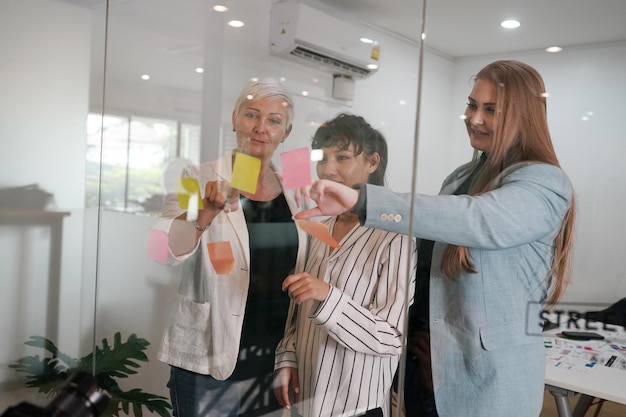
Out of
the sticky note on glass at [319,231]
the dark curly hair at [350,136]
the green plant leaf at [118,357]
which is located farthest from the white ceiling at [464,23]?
the green plant leaf at [118,357]

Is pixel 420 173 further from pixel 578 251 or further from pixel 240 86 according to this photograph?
pixel 240 86

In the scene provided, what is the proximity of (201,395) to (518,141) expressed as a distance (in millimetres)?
1055

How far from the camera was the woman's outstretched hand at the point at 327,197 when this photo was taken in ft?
4.25

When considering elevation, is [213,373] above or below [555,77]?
below

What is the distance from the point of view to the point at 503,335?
128 cm

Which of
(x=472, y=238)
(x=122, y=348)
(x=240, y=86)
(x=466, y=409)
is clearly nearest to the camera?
(x=472, y=238)

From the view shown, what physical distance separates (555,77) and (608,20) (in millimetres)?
198

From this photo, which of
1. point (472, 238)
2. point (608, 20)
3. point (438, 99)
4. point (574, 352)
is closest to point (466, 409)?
point (574, 352)

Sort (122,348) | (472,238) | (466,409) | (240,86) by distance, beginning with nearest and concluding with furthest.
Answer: (472,238) < (466,409) < (240,86) < (122,348)

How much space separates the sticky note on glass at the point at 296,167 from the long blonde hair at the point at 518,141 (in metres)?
0.38

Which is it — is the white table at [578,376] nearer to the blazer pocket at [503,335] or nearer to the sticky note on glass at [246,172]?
the blazer pocket at [503,335]

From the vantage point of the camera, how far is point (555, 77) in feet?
4.21

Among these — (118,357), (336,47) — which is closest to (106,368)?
(118,357)

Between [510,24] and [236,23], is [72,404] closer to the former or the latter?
[236,23]
